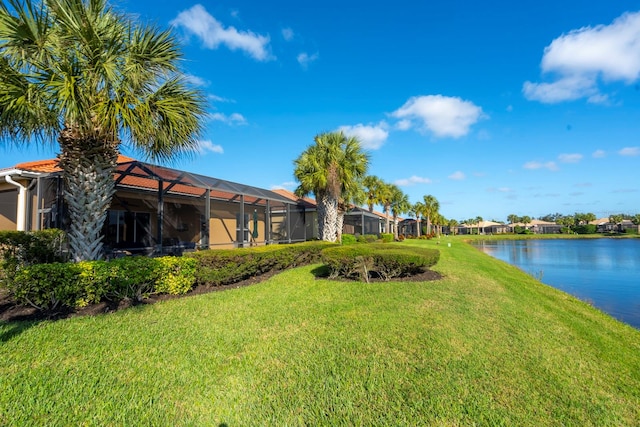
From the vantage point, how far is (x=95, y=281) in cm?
547

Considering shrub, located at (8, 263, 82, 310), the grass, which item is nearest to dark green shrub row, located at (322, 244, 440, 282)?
the grass

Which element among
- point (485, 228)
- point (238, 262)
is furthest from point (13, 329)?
point (485, 228)

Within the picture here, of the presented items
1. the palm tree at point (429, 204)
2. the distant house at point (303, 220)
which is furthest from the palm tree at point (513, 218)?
the distant house at point (303, 220)

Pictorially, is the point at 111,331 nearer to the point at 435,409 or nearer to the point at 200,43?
the point at 435,409

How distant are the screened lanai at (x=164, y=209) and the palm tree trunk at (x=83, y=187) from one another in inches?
48.8

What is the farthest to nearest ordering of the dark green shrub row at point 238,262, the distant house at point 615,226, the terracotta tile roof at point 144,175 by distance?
the distant house at point 615,226, the terracotta tile roof at point 144,175, the dark green shrub row at point 238,262

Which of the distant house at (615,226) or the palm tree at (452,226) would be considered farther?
the palm tree at (452,226)

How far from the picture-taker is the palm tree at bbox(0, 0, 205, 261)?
5750 millimetres

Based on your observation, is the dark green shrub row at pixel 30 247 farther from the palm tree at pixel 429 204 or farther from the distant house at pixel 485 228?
the distant house at pixel 485 228

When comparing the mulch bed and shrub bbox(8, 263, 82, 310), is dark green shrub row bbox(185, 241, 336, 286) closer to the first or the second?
the mulch bed

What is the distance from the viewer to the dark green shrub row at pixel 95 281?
4.95 metres

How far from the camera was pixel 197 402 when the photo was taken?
2.82 meters

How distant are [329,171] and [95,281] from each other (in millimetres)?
11690

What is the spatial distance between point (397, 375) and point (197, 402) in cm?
197
